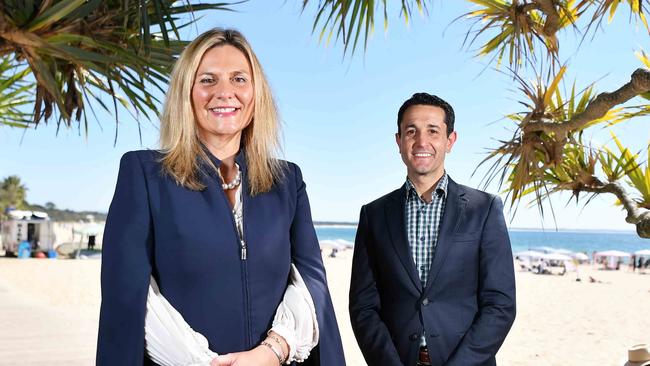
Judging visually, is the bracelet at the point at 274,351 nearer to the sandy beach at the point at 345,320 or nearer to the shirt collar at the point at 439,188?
the shirt collar at the point at 439,188

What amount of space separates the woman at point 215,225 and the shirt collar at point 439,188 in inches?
22.2

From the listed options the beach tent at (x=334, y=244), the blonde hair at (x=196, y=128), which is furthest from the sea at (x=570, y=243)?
the blonde hair at (x=196, y=128)

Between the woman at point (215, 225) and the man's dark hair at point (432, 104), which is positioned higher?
the man's dark hair at point (432, 104)

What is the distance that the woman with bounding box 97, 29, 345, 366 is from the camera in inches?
50.0

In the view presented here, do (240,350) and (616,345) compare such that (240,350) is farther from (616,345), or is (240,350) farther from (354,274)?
(616,345)

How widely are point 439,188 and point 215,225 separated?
2.77 ft

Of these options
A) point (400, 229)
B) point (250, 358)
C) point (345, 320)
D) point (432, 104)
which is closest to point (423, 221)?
point (400, 229)

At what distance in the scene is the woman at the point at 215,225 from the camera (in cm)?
127

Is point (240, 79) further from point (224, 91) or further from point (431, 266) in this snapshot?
point (431, 266)

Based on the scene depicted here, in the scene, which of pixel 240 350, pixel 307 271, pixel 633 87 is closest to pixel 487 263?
pixel 307 271

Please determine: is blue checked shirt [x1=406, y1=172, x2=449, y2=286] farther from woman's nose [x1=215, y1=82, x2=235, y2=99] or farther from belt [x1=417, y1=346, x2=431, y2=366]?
woman's nose [x1=215, y1=82, x2=235, y2=99]

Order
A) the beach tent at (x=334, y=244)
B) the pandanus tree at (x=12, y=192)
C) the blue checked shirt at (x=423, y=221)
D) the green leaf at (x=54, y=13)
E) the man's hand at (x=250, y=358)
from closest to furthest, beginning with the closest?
1. the man's hand at (x=250, y=358)
2. the blue checked shirt at (x=423, y=221)
3. the green leaf at (x=54, y=13)
4. the beach tent at (x=334, y=244)
5. the pandanus tree at (x=12, y=192)

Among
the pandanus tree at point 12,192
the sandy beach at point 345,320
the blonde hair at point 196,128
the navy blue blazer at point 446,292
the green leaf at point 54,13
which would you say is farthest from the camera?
the pandanus tree at point 12,192

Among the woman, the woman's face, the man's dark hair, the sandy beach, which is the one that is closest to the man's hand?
the woman
